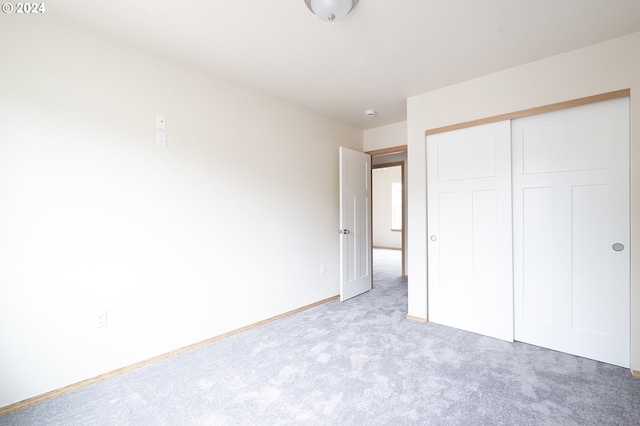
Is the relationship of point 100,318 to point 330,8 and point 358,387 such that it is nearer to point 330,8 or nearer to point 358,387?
point 358,387

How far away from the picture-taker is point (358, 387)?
1.86m

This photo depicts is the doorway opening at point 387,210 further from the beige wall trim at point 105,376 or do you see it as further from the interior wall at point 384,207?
the beige wall trim at point 105,376

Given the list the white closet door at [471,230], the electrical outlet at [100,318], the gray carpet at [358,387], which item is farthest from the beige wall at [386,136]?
the electrical outlet at [100,318]

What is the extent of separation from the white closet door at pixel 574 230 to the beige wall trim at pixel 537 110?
65mm

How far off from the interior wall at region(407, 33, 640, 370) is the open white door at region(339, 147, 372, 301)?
89cm

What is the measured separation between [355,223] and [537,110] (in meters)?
2.28

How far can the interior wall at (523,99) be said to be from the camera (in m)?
1.98

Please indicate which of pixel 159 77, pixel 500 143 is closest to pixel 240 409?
pixel 159 77

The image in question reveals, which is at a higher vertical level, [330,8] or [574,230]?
[330,8]

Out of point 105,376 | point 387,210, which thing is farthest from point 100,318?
point 387,210

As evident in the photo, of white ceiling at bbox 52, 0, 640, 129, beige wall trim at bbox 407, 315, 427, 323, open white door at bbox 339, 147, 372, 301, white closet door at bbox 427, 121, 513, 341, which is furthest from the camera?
open white door at bbox 339, 147, 372, 301

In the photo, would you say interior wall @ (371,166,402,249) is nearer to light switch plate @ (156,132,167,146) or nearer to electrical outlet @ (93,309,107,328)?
light switch plate @ (156,132,167,146)

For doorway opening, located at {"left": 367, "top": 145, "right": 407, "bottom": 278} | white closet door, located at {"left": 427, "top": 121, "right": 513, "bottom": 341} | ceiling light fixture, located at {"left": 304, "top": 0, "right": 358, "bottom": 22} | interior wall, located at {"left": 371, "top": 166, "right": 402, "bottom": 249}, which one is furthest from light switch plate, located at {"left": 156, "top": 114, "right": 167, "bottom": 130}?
interior wall, located at {"left": 371, "top": 166, "right": 402, "bottom": 249}

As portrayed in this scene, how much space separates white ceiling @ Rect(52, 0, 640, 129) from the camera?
1.71 meters
